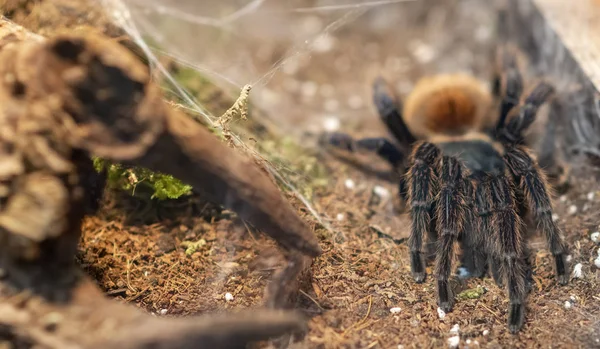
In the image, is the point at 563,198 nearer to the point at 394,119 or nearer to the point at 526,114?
the point at 526,114

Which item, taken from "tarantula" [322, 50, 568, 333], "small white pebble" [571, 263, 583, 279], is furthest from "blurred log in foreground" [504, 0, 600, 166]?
"small white pebble" [571, 263, 583, 279]

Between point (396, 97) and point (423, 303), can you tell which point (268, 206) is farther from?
point (396, 97)

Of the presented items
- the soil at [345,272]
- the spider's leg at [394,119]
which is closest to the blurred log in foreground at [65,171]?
the soil at [345,272]

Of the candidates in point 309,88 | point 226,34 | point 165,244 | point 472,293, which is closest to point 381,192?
point 472,293

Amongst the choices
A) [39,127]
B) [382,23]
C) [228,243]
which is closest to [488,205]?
[228,243]

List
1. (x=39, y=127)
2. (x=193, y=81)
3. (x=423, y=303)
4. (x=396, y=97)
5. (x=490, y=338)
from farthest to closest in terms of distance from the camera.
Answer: (x=396, y=97) < (x=193, y=81) < (x=423, y=303) < (x=490, y=338) < (x=39, y=127)

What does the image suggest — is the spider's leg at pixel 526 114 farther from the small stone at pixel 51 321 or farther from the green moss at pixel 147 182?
the small stone at pixel 51 321

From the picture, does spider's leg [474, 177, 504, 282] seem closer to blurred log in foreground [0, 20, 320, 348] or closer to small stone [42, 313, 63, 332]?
blurred log in foreground [0, 20, 320, 348]
